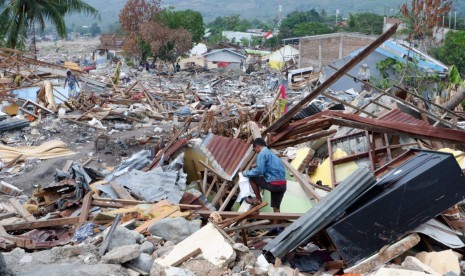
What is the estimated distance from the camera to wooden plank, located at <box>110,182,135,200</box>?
8.03m

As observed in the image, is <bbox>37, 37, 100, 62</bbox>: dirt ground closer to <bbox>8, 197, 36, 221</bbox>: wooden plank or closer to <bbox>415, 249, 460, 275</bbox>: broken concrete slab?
<bbox>8, 197, 36, 221</bbox>: wooden plank

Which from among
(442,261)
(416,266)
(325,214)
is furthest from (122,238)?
(442,261)

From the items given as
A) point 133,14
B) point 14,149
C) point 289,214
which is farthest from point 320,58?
point 289,214

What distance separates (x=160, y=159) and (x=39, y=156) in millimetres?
4043

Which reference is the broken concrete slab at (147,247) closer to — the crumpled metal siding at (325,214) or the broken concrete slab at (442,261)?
the crumpled metal siding at (325,214)

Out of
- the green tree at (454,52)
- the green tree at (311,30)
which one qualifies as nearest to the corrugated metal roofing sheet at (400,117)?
the green tree at (454,52)

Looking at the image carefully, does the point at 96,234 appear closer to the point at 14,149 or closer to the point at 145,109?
the point at 14,149

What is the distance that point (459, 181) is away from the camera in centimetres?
590

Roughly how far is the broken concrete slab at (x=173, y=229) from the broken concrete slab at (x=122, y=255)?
0.90 m

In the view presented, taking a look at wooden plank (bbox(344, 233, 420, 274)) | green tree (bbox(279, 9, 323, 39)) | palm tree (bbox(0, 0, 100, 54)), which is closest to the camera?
wooden plank (bbox(344, 233, 420, 274))

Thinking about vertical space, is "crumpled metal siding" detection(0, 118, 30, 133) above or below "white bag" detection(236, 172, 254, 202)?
below

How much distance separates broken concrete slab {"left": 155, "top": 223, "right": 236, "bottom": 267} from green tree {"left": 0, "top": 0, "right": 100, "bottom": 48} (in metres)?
21.8

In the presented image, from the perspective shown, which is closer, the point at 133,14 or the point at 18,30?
the point at 18,30

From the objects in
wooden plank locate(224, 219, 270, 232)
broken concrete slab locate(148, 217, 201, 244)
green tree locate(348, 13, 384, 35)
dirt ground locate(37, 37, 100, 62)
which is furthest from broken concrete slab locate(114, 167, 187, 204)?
dirt ground locate(37, 37, 100, 62)
